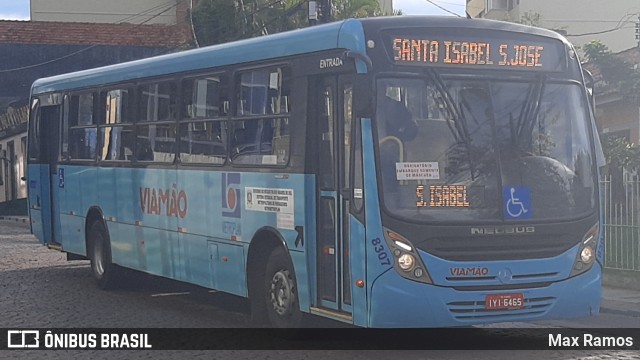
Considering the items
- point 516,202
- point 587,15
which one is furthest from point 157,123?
point 587,15

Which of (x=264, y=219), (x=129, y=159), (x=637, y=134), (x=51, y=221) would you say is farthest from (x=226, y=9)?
(x=264, y=219)

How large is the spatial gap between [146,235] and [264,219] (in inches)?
149

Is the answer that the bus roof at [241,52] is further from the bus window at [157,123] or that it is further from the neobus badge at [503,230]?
the neobus badge at [503,230]

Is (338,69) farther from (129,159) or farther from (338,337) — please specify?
Answer: (129,159)

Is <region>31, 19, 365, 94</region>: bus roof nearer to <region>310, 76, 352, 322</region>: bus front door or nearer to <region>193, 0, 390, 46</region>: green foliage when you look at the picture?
<region>310, 76, 352, 322</region>: bus front door

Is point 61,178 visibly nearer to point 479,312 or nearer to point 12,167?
point 479,312

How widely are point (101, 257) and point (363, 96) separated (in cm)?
792

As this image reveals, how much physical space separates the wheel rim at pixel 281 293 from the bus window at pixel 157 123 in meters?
3.12

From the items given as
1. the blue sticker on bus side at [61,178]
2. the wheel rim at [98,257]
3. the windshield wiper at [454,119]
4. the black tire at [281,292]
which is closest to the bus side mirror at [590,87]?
the windshield wiper at [454,119]

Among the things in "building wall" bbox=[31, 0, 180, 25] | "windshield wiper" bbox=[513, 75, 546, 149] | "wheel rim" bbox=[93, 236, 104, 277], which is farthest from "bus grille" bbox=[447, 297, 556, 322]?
"building wall" bbox=[31, 0, 180, 25]

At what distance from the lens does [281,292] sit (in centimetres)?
1133

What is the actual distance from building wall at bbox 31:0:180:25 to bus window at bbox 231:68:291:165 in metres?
44.7

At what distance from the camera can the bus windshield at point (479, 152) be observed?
9.82 metres

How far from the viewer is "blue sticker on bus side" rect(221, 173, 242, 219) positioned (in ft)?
39.9
